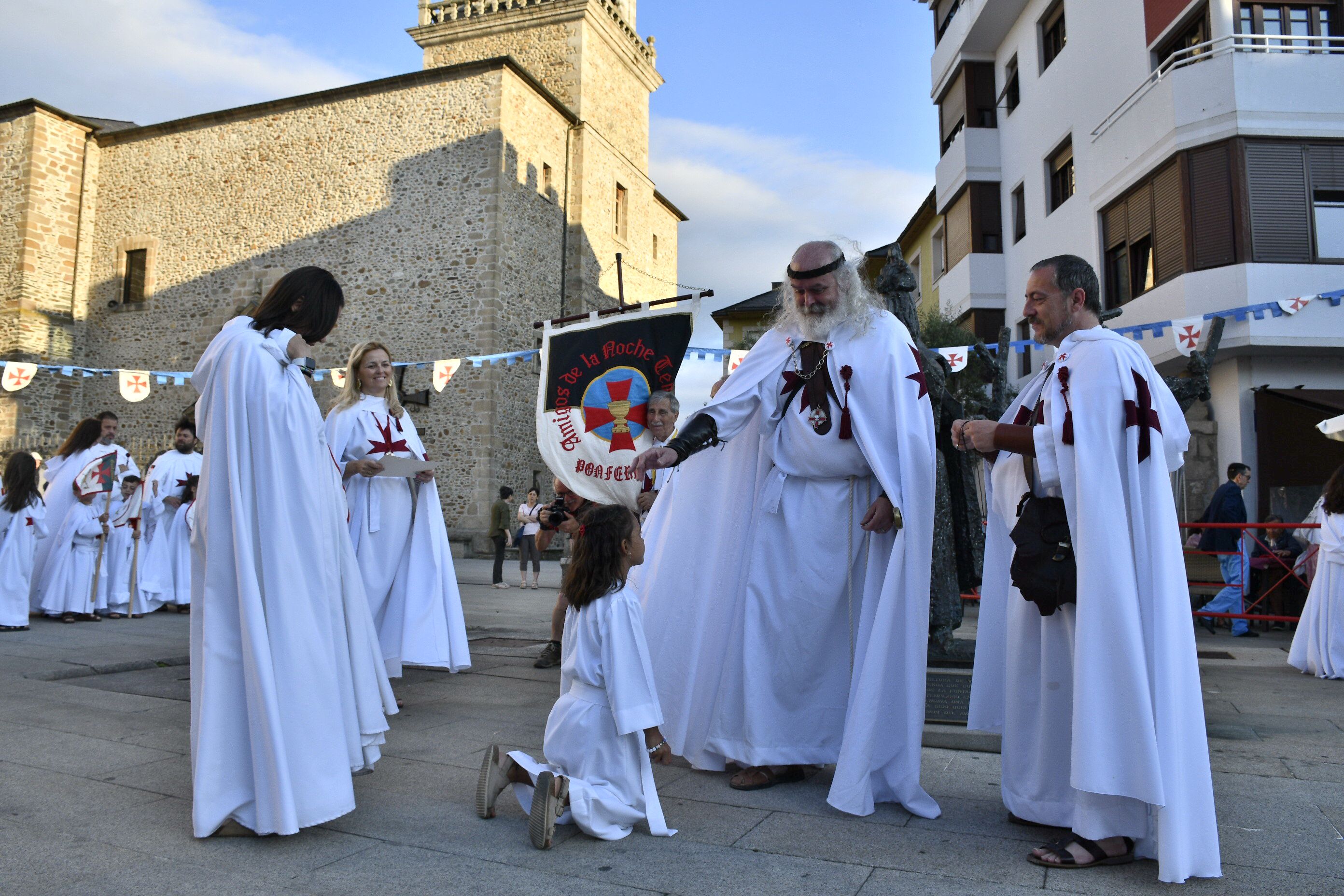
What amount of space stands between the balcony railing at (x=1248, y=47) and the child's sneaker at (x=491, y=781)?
1423 centimetres

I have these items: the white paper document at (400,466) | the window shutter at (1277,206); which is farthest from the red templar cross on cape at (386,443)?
the window shutter at (1277,206)

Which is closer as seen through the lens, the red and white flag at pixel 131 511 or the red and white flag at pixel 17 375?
the red and white flag at pixel 131 511

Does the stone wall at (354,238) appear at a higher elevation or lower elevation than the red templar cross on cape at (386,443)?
higher

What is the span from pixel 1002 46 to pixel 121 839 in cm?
2214

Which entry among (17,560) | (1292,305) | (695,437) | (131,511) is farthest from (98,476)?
(1292,305)

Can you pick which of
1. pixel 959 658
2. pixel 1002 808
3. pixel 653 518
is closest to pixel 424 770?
pixel 653 518

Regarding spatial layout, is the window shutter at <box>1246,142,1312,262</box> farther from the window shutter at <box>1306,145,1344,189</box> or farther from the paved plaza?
the paved plaza

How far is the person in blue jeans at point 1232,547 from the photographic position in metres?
10.3

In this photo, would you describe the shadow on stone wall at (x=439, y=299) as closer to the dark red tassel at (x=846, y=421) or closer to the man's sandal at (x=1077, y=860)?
the dark red tassel at (x=846, y=421)

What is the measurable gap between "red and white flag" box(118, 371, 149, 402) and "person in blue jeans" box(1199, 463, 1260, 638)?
55.2ft

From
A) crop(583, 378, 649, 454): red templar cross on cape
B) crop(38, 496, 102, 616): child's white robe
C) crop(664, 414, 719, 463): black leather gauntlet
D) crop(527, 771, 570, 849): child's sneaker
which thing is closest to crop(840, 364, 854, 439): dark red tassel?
crop(664, 414, 719, 463): black leather gauntlet

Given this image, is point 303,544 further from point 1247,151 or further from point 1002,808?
point 1247,151

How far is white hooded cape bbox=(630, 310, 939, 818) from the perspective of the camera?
134 inches

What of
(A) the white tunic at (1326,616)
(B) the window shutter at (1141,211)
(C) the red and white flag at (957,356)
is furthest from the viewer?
(B) the window shutter at (1141,211)
